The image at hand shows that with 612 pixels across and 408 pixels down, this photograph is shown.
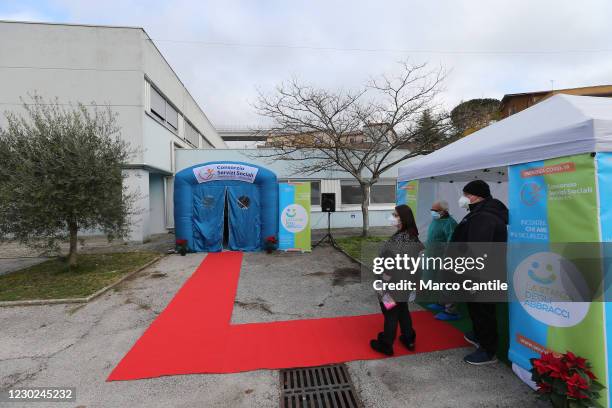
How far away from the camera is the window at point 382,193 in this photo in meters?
15.8

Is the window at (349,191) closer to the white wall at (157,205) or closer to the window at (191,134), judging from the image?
the white wall at (157,205)

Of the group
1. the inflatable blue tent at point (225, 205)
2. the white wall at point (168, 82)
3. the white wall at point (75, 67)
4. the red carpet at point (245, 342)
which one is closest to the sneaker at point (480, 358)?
the red carpet at point (245, 342)

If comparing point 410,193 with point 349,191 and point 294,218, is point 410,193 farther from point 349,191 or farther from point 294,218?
point 349,191

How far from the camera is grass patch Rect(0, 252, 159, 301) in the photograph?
5.75 meters

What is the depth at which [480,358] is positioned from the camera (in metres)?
3.34

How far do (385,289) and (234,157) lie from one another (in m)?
12.6

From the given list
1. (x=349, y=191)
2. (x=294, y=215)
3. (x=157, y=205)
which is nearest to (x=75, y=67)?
(x=157, y=205)

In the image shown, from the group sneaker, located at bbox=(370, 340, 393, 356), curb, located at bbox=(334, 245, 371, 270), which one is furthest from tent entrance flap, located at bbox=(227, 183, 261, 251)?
sneaker, located at bbox=(370, 340, 393, 356)

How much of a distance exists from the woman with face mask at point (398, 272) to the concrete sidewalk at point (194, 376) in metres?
0.23

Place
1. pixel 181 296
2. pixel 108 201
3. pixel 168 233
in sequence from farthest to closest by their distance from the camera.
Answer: pixel 168 233, pixel 108 201, pixel 181 296

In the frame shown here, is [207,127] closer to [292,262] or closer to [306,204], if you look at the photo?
[306,204]

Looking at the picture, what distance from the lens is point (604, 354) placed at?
7.68 feet

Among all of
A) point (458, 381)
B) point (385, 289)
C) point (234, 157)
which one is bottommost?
point (458, 381)

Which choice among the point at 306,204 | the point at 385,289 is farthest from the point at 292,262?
the point at 385,289
